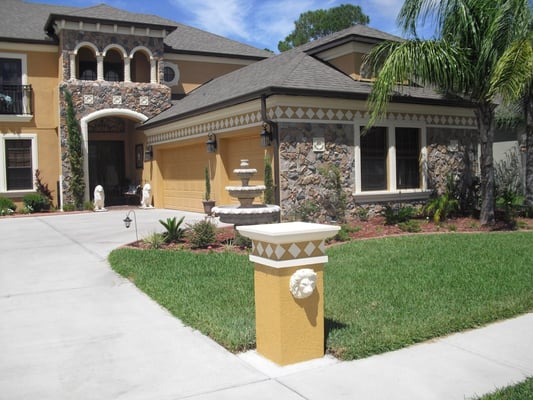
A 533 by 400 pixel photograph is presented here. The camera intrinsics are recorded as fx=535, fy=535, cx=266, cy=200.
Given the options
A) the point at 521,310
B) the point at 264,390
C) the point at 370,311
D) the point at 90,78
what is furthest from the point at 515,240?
the point at 90,78

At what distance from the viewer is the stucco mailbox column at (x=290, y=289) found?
15.1 feet

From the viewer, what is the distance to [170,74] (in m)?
23.6

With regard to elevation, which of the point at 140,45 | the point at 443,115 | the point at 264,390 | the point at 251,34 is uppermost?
the point at 251,34

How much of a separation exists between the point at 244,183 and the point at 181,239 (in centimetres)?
183

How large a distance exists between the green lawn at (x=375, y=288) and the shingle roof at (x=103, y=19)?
1442 centimetres

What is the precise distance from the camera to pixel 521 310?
6.12 meters

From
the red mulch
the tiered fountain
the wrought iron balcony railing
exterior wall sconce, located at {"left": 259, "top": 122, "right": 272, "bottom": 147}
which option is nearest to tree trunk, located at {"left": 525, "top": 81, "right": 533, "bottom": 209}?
the red mulch

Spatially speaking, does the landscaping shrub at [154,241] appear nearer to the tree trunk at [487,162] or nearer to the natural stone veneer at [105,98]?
the tree trunk at [487,162]

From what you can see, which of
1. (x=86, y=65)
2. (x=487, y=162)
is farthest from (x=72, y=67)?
(x=487, y=162)

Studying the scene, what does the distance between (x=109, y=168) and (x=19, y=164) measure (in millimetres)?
3985

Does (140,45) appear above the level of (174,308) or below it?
above

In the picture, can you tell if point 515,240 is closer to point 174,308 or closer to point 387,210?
point 387,210

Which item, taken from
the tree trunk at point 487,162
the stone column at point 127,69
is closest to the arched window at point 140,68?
the stone column at point 127,69

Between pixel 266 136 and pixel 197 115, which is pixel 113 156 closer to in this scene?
pixel 197 115
